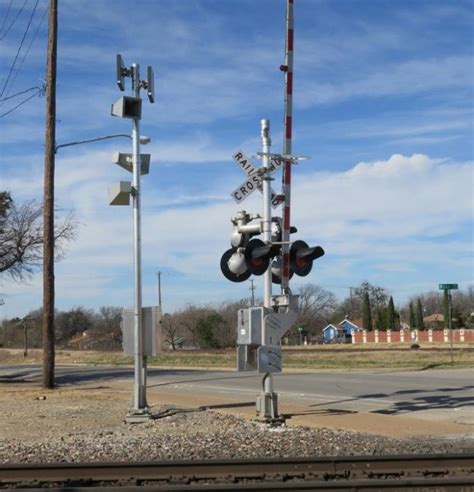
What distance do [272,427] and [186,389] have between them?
10.3 m

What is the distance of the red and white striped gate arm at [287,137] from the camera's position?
13172 mm

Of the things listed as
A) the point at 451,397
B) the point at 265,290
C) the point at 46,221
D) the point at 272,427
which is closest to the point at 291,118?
the point at 265,290

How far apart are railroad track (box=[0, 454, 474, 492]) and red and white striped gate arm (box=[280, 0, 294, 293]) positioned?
463 cm

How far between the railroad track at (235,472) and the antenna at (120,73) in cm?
857

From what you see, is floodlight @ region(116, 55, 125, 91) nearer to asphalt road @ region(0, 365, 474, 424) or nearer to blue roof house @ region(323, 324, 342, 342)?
asphalt road @ region(0, 365, 474, 424)

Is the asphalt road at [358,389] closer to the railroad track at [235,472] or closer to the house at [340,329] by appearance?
the railroad track at [235,472]

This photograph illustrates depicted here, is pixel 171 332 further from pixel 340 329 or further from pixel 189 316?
pixel 340 329

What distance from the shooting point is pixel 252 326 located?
12.6m

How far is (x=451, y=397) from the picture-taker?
18.6m

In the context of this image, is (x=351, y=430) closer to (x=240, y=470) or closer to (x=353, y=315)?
(x=240, y=470)

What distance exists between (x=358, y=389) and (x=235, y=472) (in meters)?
13.4

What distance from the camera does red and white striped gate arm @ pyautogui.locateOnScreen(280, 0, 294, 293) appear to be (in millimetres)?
13172

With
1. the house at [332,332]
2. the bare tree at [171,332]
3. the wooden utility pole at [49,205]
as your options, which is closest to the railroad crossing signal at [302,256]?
the wooden utility pole at [49,205]

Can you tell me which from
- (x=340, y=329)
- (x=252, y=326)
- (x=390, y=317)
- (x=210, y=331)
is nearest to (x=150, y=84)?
(x=252, y=326)
